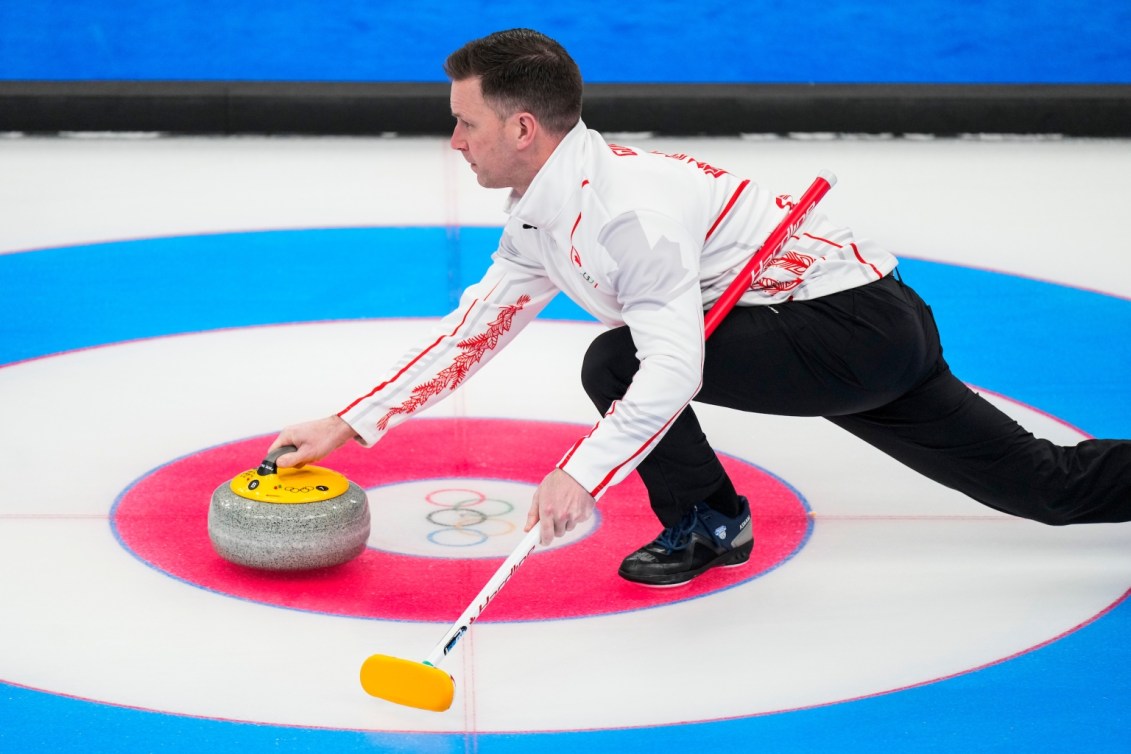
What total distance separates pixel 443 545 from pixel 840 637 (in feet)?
3.05

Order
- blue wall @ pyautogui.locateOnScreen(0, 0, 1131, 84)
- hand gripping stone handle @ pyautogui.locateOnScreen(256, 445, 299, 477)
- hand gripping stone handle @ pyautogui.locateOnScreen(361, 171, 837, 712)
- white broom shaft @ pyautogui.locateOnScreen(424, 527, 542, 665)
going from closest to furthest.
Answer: hand gripping stone handle @ pyautogui.locateOnScreen(361, 171, 837, 712) → white broom shaft @ pyautogui.locateOnScreen(424, 527, 542, 665) → hand gripping stone handle @ pyautogui.locateOnScreen(256, 445, 299, 477) → blue wall @ pyautogui.locateOnScreen(0, 0, 1131, 84)

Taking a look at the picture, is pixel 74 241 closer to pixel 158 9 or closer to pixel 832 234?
pixel 158 9

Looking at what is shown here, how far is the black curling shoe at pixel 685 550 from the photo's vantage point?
325cm

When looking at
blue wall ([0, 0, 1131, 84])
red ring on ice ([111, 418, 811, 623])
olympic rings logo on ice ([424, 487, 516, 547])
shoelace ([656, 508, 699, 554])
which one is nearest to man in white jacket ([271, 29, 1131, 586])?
shoelace ([656, 508, 699, 554])

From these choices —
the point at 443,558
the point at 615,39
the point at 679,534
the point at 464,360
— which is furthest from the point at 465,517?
the point at 615,39

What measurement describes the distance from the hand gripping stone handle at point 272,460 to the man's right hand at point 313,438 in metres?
0.01

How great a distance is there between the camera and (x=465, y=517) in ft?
11.8

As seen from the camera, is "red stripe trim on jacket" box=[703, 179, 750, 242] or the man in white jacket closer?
the man in white jacket

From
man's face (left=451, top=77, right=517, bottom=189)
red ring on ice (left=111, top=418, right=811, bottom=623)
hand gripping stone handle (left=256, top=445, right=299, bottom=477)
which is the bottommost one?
red ring on ice (left=111, top=418, right=811, bottom=623)

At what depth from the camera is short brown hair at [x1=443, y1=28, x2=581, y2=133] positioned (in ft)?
9.36

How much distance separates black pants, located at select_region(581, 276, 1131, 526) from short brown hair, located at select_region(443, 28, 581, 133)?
0.52m

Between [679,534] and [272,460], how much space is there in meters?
0.89

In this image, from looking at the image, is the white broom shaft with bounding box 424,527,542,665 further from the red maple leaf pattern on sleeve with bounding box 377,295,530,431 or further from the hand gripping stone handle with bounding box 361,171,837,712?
the red maple leaf pattern on sleeve with bounding box 377,295,530,431

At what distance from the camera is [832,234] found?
3.20 m
